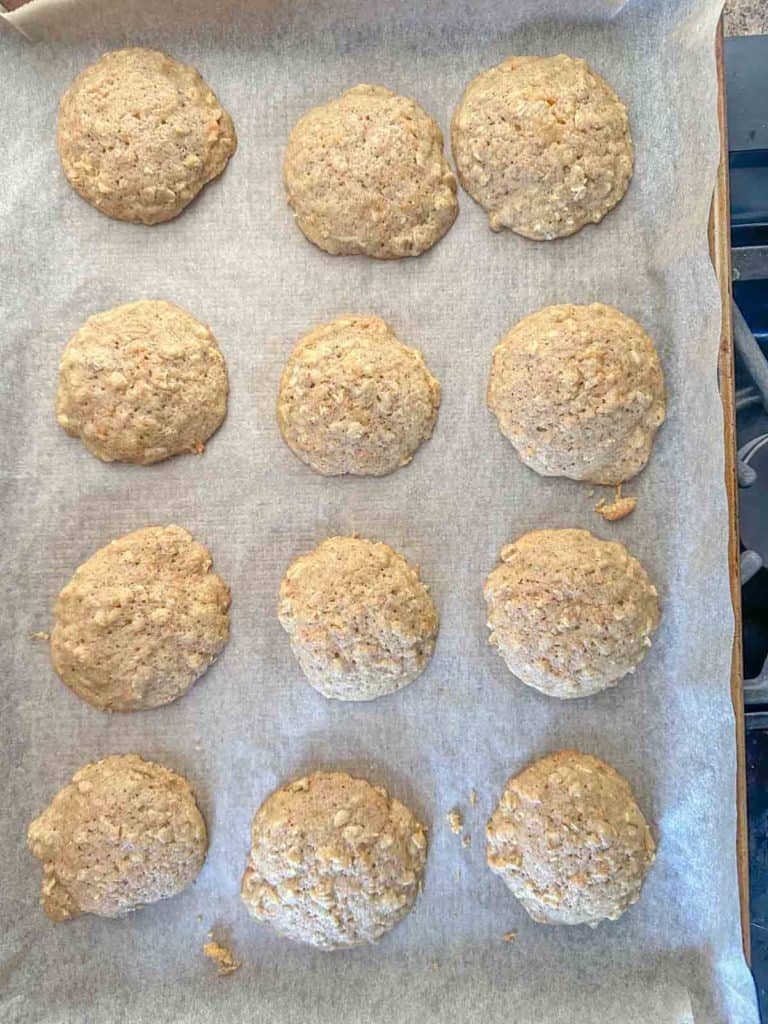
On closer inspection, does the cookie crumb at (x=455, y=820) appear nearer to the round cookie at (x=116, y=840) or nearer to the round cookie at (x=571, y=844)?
the round cookie at (x=571, y=844)

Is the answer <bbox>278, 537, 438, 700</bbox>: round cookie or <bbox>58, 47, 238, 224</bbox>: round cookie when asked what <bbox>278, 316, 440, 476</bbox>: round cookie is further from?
<bbox>58, 47, 238, 224</bbox>: round cookie

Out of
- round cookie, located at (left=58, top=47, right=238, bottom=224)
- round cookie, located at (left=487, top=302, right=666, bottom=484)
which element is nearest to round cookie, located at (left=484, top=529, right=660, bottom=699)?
round cookie, located at (left=487, top=302, right=666, bottom=484)

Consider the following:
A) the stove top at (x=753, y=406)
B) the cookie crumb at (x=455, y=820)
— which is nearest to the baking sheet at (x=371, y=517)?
the cookie crumb at (x=455, y=820)

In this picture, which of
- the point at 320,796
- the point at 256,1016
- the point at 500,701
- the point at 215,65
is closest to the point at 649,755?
the point at 500,701

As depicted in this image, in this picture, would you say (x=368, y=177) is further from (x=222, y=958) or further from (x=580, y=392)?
(x=222, y=958)

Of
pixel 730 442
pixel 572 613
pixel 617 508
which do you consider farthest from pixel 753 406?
pixel 572 613

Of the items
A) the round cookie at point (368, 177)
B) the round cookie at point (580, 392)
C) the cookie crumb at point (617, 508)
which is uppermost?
the round cookie at point (368, 177)
